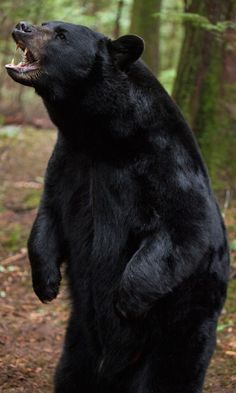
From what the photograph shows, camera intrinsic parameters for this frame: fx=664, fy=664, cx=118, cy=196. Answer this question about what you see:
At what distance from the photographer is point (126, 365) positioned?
4230 millimetres

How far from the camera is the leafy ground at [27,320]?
17.0 ft

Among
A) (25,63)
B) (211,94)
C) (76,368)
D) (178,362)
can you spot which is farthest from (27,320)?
(211,94)

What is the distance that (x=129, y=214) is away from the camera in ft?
13.6

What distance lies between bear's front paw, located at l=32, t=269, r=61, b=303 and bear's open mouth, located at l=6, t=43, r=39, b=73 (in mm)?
1371

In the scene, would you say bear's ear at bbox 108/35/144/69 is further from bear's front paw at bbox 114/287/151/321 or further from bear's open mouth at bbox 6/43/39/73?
bear's front paw at bbox 114/287/151/321

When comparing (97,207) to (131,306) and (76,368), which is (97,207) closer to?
(131,306)

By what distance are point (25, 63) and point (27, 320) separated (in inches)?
123

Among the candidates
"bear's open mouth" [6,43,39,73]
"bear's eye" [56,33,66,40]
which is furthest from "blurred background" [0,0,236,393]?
"bear's open mouth" [6,43,39,73]

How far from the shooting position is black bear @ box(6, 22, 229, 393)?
4008mm

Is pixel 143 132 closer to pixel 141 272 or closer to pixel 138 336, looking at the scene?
pixel 141 272

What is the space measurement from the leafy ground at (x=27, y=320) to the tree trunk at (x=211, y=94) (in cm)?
60

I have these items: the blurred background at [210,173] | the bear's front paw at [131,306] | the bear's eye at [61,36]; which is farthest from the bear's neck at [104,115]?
the blurred background at [210,173]

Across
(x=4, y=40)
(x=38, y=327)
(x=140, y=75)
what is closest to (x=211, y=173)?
(x=38, y=327)

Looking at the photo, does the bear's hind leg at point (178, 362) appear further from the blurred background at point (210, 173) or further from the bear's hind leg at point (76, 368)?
the blurred background at point (210, 173)
